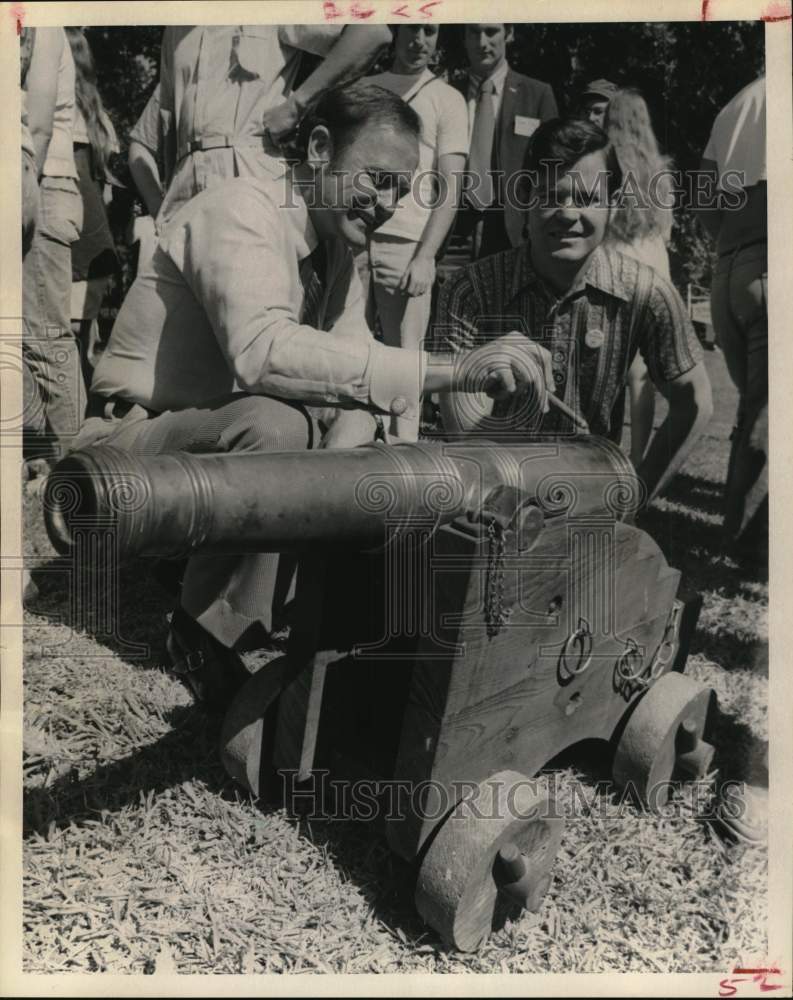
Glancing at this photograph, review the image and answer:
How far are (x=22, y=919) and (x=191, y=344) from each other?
1.73 metres

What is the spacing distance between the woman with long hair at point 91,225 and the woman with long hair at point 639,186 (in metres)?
1.64

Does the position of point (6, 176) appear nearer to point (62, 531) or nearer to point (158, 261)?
point (158, 261)

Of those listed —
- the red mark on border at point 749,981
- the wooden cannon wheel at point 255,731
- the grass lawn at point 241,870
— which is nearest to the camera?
the grass lawn at point 241,870

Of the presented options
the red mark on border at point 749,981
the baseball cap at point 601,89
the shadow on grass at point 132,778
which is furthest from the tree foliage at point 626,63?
the red mark on border at point 749,981

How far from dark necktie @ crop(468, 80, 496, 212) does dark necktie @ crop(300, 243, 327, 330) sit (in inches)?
21.1

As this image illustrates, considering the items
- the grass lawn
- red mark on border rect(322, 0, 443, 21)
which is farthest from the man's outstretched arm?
red mark on border rect(322, 0, 443, 21)

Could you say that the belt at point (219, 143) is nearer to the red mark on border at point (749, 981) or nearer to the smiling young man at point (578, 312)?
the smiling young man at point (578, 312)

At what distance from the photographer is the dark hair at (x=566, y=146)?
3.10 metres

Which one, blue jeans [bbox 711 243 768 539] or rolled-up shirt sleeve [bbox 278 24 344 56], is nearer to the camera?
rolled-up shirt sleeve [bbox 278 24 344 56]

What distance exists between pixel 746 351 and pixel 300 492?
6.23 feet

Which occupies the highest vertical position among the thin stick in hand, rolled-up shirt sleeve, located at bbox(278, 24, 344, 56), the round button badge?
rolled-up shirt sleeve, located at bbox(278, 24, 344, 56)

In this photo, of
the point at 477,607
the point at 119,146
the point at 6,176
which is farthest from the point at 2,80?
the point at 477,607

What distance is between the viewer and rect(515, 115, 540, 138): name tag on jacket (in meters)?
3.10

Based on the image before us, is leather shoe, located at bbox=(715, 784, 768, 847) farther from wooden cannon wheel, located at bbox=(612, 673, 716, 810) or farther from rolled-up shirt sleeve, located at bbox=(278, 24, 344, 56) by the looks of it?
rolled-up shirt sleeve, located at bbox=(278, 24, 344, 56)
